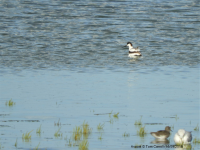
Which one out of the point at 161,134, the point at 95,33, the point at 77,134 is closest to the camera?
the point at 161,134

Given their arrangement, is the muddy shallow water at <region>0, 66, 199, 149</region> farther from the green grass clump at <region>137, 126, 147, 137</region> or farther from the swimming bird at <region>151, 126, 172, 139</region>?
the swimming bird at <region>151, 126, 172, 139</region>

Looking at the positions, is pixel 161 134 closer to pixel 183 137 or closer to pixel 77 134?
pixel 183 137

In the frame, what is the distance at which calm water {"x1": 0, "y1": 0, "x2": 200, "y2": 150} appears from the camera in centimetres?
1619

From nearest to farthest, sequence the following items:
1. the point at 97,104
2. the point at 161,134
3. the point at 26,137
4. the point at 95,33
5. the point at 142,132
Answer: the point at 161,134
the point at 26,137
the point at 142,132
the point at 97,104
the point at 95,33

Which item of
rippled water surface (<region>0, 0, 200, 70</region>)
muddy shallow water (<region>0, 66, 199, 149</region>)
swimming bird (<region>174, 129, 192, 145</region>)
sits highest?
rippled water surface (<region>0, 0, 200, 70</region>)

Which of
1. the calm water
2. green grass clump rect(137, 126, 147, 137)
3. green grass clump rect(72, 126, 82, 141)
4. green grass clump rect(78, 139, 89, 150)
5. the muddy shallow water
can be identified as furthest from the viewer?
the calm water

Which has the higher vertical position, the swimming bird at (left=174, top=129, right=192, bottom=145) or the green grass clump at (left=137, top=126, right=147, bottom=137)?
the green grass clump at (left=137, top=126, right=147, bottom=137)

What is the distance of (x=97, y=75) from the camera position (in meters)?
26.6

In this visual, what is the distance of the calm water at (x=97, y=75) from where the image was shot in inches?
637

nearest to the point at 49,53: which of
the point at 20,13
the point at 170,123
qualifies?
the point at 170,123

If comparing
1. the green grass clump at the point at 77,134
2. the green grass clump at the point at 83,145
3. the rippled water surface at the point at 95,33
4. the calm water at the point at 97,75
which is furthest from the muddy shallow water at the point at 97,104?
the rippled water surface at the point at 95,33

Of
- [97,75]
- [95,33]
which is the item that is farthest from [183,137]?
[95,33]

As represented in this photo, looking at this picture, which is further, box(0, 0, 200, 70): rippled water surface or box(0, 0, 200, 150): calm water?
box(0, 0, 200, 70): rippled water surface

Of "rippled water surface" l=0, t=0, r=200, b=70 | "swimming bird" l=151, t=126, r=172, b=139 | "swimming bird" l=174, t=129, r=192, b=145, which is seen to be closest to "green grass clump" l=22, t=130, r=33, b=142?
"swimming bird" l=151, t=126, r=172, b=139
